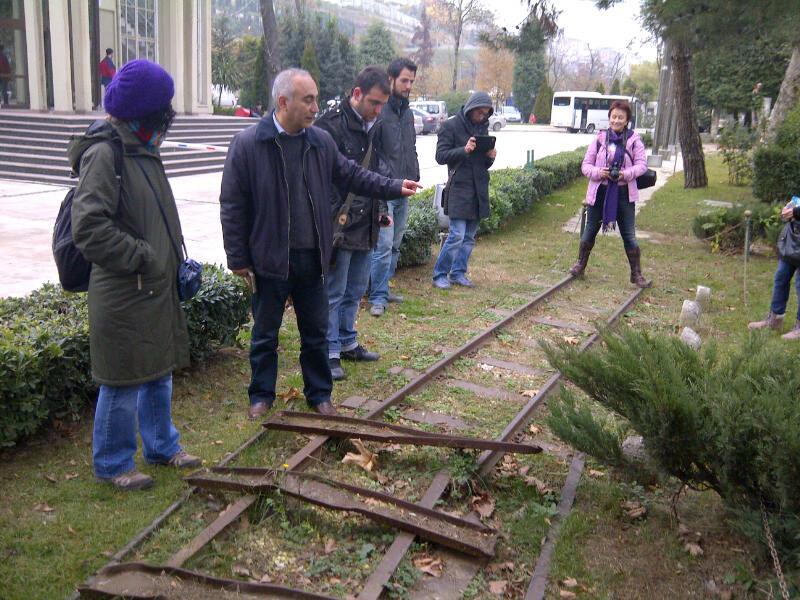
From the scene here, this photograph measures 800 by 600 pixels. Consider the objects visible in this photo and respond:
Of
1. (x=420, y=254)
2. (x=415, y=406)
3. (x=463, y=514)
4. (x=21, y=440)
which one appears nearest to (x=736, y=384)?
(x=463, y=514)

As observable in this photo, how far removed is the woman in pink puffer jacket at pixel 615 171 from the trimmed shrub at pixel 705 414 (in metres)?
4.96

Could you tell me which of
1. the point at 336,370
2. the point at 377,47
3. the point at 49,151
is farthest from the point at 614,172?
the point at 377,47

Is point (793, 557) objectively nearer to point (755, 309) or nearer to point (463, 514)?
point (463, 514)

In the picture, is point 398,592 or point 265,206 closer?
point 398,592

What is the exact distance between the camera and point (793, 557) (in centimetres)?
321

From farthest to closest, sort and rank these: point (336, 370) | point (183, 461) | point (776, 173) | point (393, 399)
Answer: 1. point (776, 173)
2. point (336, 370)
3. point (393, 399)
4. point (183, 461)

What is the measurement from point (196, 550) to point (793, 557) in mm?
2479

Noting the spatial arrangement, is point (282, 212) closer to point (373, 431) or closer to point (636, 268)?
point (373, 431)

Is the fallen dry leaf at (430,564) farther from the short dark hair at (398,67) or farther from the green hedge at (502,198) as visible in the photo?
the green hedge at (502,198)

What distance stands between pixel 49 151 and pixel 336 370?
1379 centimetres

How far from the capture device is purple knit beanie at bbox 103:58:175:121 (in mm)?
3570

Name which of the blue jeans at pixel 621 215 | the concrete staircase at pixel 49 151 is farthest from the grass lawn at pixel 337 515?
the concrete staircase at pixel 49 151

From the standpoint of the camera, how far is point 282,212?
14.9 ft

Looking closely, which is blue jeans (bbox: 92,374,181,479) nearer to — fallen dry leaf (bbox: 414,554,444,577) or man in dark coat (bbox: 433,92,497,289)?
fallen dry leaf (bbox: 414,554,444,577)
